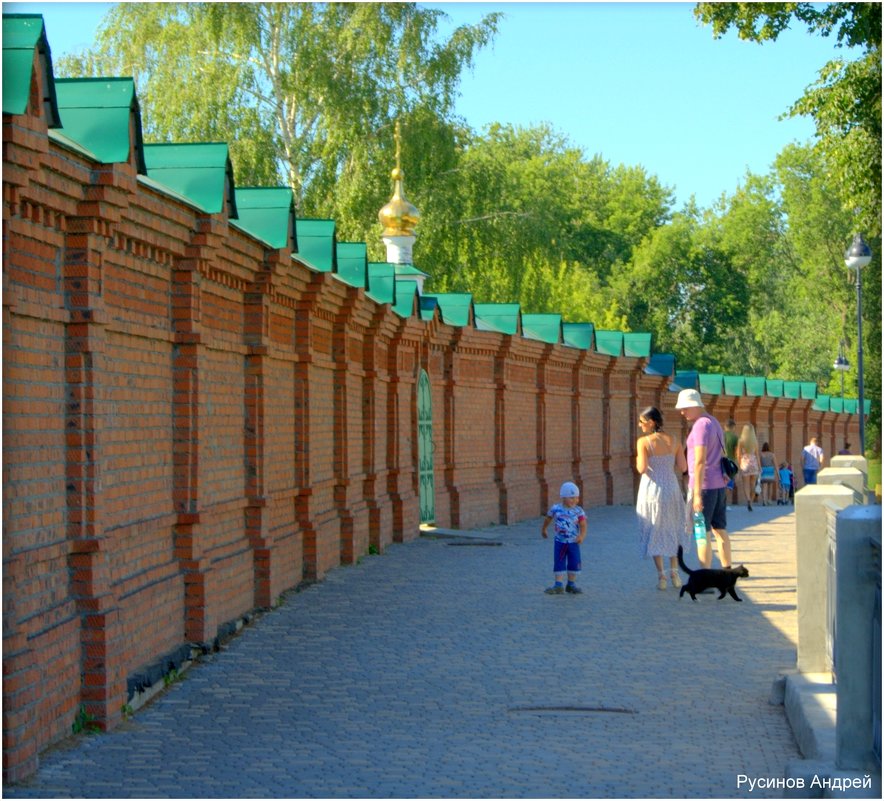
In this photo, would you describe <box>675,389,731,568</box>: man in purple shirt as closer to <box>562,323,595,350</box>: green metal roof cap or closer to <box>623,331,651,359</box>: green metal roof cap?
<box>562,323,595,350</box>: green metal roof cap

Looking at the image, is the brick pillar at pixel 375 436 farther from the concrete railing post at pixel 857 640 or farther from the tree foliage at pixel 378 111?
the concrete railing post at pixel 857 640

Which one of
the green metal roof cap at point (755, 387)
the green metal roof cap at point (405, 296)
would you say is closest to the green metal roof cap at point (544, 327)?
the green metal roof cap at point (405, 296)

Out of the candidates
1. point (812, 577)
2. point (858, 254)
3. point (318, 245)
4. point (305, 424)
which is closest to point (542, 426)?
point (858, 254)

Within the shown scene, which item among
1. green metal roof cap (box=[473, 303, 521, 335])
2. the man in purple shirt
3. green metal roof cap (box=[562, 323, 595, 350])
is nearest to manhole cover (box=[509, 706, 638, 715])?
the man in purple shirt

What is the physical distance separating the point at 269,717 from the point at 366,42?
2653 centimetres

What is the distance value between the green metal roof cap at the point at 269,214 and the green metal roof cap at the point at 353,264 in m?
3.86

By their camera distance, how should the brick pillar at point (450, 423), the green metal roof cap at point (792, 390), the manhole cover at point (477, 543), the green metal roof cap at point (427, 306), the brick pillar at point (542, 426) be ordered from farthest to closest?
the green metal roof cap at point (792, 390)
the brick pillar at point (542, 426)
the brick pillar at point (450, 423)
the green metal roof cap at point (427, 306)
the manhole cover at point (477, 543)

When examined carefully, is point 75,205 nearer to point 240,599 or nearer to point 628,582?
point 240,599

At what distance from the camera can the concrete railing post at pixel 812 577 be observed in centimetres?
820

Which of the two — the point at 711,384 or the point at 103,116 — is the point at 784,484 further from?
the point at 103,116

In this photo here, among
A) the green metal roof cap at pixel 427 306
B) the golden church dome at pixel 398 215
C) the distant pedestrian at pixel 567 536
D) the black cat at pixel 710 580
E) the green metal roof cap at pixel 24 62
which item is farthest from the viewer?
the golden church dome at pixel 398 215

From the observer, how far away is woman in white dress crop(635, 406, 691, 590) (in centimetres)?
1293

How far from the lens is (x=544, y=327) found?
27.0m

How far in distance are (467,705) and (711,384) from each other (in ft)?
107
